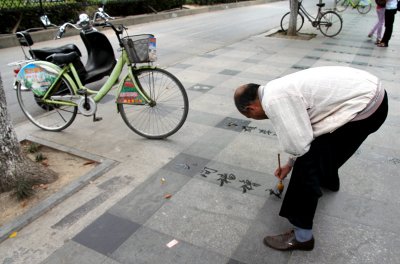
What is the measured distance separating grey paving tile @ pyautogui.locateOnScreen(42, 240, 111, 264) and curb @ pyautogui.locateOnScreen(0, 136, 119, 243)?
463 mm

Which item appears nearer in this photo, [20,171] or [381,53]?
[20,171]

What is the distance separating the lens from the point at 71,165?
3494 millimetres

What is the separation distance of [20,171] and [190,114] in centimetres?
225

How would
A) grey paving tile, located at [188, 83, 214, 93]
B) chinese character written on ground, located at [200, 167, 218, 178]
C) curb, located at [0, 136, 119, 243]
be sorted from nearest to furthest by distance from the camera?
curb, located at [0, 136, 119, 243] → chinese character written on ground, located at [200, 167, 218, 178] → grey paving tile, located at [188, 83, 214, 93]

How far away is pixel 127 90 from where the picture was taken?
3.77 metres

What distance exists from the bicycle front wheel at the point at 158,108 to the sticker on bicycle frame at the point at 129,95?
A: 0.30 feet

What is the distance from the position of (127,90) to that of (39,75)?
1112 millimetres

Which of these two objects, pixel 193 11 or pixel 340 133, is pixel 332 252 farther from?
pixel 193 11

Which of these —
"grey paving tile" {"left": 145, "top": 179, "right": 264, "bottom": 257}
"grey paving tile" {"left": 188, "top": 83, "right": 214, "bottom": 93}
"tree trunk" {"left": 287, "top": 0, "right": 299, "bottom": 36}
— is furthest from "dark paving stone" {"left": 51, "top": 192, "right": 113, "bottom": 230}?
"tree trunk" {"left": 287, "top": 0, "right": 299, "bottom": 36}

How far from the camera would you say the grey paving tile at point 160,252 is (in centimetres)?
230

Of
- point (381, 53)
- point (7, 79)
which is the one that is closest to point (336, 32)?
point (381, 53)

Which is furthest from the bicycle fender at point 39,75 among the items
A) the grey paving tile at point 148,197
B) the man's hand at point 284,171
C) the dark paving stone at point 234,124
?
the man's hand at point 284,171

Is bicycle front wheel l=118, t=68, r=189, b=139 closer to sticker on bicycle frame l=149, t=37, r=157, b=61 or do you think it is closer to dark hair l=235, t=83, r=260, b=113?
sticker on bicycle frame l=149, t=37, r=157, b=61

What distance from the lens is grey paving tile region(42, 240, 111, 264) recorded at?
7.55ft
